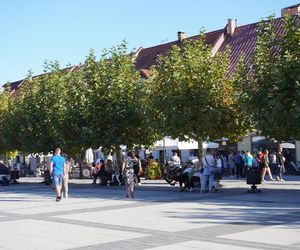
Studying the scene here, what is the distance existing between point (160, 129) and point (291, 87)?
21.7 feet

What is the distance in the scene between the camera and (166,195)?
20.0 meters

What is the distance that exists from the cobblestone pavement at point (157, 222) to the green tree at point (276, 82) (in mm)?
2463

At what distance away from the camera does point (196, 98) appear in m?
22.2

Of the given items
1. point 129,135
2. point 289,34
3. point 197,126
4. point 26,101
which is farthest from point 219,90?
point 26,101

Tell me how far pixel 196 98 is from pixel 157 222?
10.5 metres

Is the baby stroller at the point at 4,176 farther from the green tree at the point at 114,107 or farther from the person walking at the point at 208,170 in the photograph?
the person walking at the point at 208,170

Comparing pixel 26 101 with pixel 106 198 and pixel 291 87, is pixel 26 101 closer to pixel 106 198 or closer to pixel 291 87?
pixel 106 198

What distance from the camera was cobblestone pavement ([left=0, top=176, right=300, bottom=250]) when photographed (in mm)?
A: 9664

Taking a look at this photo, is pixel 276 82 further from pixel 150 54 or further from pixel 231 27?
pixel 150 54

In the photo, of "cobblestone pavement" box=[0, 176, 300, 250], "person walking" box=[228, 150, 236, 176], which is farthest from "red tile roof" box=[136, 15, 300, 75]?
"cobblestone pavement" box=[0, 176, 300, 250]

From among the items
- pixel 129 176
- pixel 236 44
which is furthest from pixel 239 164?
pixel 236 44

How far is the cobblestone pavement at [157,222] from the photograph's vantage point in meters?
9.66

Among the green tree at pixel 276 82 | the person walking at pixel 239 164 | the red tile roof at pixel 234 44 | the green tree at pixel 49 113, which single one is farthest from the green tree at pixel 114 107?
the red tile roof at pixel 234 44

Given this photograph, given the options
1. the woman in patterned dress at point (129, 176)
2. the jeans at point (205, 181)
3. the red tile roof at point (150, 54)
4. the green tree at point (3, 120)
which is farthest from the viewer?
the red tile roof at point (150, 54)
